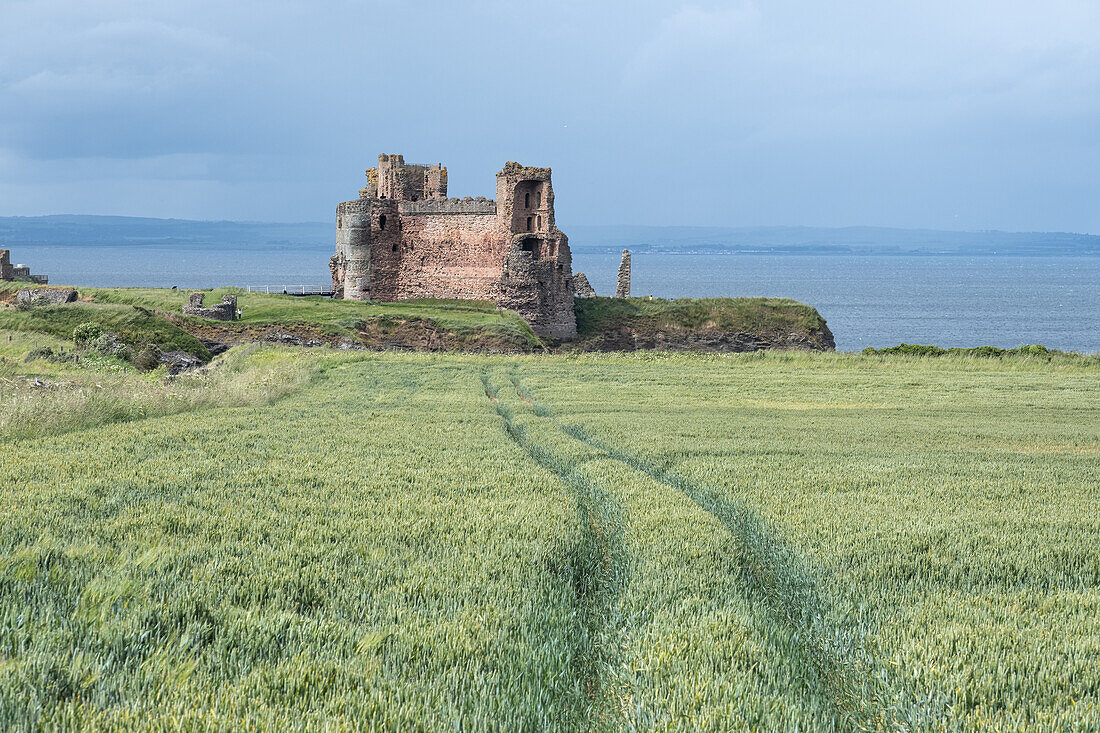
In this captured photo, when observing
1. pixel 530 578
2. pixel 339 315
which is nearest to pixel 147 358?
Result: pixel 339 315

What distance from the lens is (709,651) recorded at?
25.5ft

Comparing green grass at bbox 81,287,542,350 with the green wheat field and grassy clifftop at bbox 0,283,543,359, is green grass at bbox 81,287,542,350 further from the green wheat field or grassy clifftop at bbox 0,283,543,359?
the green wheat field

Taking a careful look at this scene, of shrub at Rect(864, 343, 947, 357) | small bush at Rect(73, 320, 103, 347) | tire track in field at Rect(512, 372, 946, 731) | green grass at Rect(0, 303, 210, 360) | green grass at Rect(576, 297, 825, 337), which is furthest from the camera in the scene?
green grass at Rect(576, 297, 825, 337)

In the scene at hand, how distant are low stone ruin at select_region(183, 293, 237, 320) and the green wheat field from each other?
3247 centimetres

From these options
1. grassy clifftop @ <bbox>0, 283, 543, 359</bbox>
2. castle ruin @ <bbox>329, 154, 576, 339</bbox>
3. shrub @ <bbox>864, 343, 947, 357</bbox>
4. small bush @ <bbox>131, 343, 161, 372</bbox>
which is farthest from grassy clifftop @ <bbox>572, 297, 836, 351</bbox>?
small bush @ <bbox>131, 343, 161, 372</bbox>

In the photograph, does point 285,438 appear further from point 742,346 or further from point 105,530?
point 742,346

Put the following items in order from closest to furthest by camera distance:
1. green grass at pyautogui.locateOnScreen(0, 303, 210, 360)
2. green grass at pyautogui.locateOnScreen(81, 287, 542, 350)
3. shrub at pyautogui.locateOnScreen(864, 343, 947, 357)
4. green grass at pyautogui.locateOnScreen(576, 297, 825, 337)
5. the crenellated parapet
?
1. green grass at pyautogui.locateOnScreen(0, 303, 210, 360)
2. shrub at pyautogui.locateOnScreen(864, 343, 947, 357)
3. green grass at pyautogui.locateOnScreen(81, 287, 542, 350)
4. the crenellated parapet
5. green grass at pyautogui.locateOnScreen(576, 297, 825, 337)

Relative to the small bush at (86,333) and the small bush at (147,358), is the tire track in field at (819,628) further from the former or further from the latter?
the small bush at (86,333)

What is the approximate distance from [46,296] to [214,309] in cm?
819

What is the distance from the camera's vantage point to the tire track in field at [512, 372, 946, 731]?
23.0 ft

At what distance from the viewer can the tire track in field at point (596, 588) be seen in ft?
24.8

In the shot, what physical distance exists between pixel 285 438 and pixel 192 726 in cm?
1207

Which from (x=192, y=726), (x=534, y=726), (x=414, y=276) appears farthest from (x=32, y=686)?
(x=414, y=276)

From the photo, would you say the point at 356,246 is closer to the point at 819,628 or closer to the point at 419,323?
the point at 419,323
